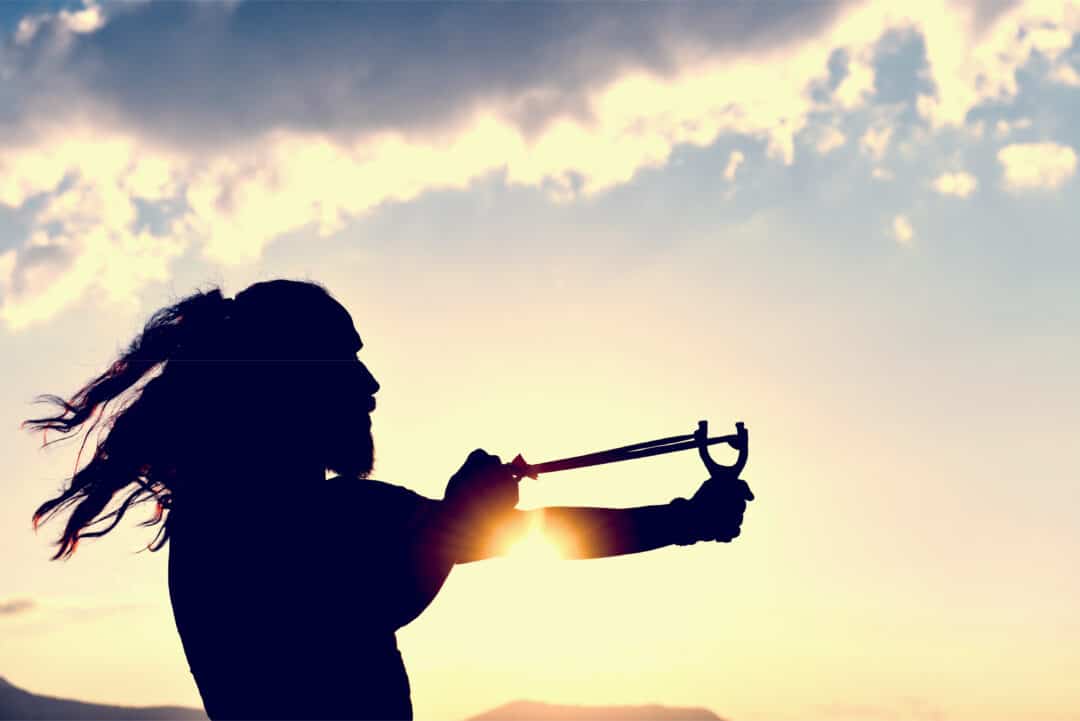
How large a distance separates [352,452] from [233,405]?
2.46ft

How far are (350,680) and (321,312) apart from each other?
2.22 m

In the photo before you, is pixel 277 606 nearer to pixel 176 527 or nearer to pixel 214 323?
pixel 176 527

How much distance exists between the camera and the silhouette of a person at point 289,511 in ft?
17.4

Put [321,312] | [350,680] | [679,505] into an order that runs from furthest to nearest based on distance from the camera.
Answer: [321,312], [679,505], [350,680]

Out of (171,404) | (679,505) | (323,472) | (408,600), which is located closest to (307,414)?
(323,472)

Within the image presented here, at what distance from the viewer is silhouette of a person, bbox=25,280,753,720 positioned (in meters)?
5.32

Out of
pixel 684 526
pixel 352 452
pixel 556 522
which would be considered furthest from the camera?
pixel 352 452

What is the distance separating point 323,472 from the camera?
600 cm

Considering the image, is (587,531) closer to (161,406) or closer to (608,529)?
(608,529)

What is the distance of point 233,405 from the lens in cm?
586

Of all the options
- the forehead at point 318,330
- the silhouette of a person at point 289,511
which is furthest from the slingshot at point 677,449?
the forehead at point 318,330

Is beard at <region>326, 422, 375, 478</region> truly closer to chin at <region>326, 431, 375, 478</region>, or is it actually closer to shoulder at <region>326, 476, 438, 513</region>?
chin at <region>326, 431, 375, 478</region>

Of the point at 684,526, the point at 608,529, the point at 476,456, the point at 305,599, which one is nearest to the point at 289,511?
the point at 305,599

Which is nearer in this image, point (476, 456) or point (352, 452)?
point (476, 456)
